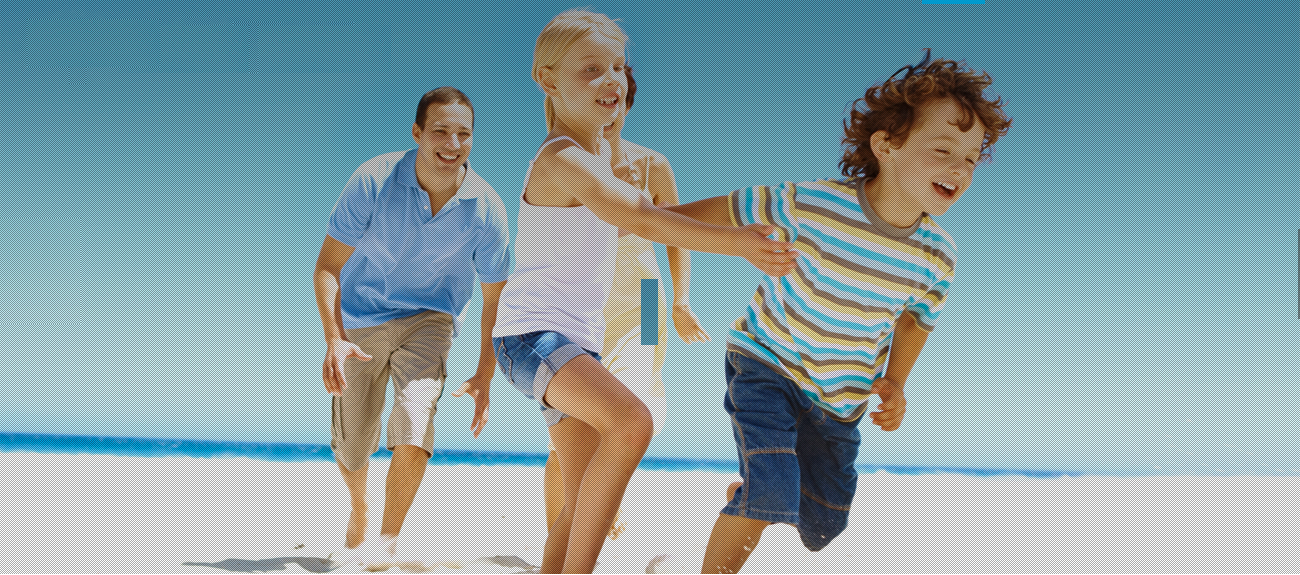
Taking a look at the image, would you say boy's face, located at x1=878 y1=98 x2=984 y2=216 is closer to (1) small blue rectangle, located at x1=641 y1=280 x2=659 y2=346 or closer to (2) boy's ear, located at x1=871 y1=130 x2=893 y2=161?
(2) boy's ear, located at x1=871 y1=130 x2=893 y2=161

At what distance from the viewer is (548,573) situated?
2.66m

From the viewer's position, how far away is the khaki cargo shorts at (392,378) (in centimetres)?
430

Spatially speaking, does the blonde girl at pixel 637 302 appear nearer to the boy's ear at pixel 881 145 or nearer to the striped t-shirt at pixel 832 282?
the striped t-shirt at pixel 832 282

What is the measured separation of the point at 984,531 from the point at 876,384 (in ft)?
12.2

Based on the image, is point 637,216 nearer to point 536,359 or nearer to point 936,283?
point 536,359

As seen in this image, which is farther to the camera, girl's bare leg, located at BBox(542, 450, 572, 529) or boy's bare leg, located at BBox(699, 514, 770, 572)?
girl's bare leg, located at BBox(542, 450, 572, 529)

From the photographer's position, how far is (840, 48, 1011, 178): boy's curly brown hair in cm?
284

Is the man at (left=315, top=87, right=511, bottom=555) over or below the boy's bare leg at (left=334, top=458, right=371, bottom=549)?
over

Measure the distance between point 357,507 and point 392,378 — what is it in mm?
709

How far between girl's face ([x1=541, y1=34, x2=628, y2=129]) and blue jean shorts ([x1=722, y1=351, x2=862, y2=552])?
3.14ft

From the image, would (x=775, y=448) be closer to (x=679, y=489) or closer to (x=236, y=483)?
(x=679, y=489)

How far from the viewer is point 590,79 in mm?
2781

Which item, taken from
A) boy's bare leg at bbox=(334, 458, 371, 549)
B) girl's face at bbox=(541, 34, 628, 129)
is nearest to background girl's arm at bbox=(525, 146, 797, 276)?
girl's face at bbox=(541, 34, 628, 129)

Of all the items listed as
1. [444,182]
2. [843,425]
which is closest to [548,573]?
[843,425]
